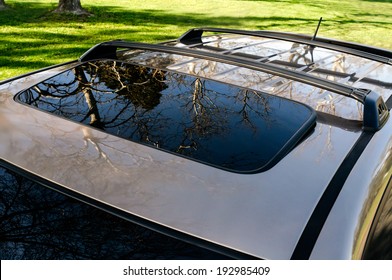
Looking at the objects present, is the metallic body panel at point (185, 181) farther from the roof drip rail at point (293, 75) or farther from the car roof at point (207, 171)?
the roof drip rail at point (293, 75)

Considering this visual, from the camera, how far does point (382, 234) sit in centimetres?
165

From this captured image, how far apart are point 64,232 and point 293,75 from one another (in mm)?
1235

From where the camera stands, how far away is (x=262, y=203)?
4.29 ft

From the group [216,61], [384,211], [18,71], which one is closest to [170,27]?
[18,71]

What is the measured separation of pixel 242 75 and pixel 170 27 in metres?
9.06

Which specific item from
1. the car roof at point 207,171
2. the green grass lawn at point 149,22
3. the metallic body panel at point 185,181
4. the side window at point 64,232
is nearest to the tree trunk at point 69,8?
the green grass lawn at point 149,22

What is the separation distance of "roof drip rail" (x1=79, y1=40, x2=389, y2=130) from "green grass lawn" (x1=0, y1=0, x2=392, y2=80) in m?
4.20

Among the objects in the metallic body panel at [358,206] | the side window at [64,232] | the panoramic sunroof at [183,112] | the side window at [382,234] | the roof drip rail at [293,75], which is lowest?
the side window at [382,234]

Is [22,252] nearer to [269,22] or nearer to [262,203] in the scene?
[262,203]

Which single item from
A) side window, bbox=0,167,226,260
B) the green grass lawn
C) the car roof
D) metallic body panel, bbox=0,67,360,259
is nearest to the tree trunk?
the green grass lawn

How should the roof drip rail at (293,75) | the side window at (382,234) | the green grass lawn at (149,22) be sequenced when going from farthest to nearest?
the green grass lawn at (149,22) → the roof drip rail at (293,75) → the side window at (382,234)

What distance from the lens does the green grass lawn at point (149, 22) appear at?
7.77 m

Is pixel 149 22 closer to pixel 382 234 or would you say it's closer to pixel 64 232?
pixel 382 234

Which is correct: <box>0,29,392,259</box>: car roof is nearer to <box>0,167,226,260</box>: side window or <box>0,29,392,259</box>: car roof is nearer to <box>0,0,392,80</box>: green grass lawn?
<box>0,167,226,260</box>: side window
